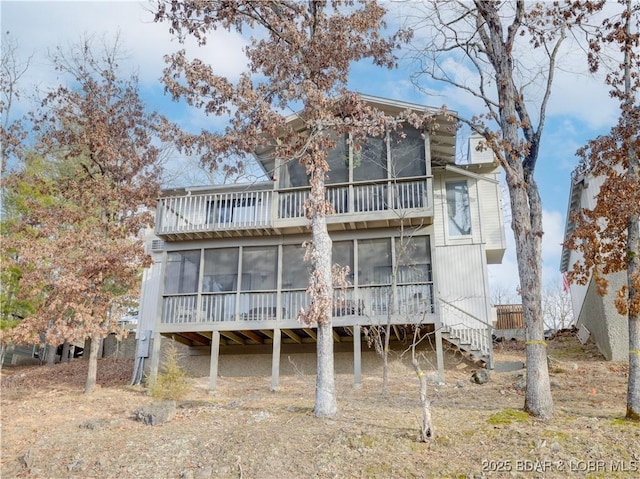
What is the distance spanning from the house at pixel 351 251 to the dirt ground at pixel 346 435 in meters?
2.00

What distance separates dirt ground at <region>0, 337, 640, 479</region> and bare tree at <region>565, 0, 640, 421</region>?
1.83 meters

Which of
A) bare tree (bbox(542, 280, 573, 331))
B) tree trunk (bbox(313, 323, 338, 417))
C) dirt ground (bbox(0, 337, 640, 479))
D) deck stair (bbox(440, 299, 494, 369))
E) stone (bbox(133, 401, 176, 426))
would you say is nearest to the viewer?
dirt ground (bbox(0, 337, 640, 479))

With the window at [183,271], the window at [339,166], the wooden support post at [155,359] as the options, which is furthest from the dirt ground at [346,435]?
the window at [339,166]

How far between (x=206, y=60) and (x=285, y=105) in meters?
2.00

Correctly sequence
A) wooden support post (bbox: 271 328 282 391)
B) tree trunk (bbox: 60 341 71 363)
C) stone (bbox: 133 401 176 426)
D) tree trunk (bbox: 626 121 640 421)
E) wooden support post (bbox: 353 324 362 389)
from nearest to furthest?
tree trunk (bbox: 626 121 640 421) → stone (bbox: 133 401 176 426) → wooden support post (bbox: 353 324 362 389) → wooden support post (bbox: 271 328 282 391) → tree trunk (bbox: 60 341 71 363)

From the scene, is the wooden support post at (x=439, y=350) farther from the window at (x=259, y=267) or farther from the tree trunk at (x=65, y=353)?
the tree trunk at (x=65, y=353)

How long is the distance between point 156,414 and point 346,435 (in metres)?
4.05

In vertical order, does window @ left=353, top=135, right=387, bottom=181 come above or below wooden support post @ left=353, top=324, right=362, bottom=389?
above

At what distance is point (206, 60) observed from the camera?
460 inches

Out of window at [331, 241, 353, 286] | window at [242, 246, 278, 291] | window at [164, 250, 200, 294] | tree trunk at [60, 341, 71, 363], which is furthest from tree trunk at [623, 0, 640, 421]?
tree trunk at [60, 341, 71, 363]

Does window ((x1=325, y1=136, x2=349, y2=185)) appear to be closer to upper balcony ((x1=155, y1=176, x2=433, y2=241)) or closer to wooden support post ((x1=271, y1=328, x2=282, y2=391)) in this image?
upper balcony ((x1=155, y1=176, x2=433, y2=241))

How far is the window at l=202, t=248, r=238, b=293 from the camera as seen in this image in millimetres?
15703

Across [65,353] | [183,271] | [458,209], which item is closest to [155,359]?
[183,271]

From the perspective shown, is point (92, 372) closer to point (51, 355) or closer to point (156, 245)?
point (156, 245)
